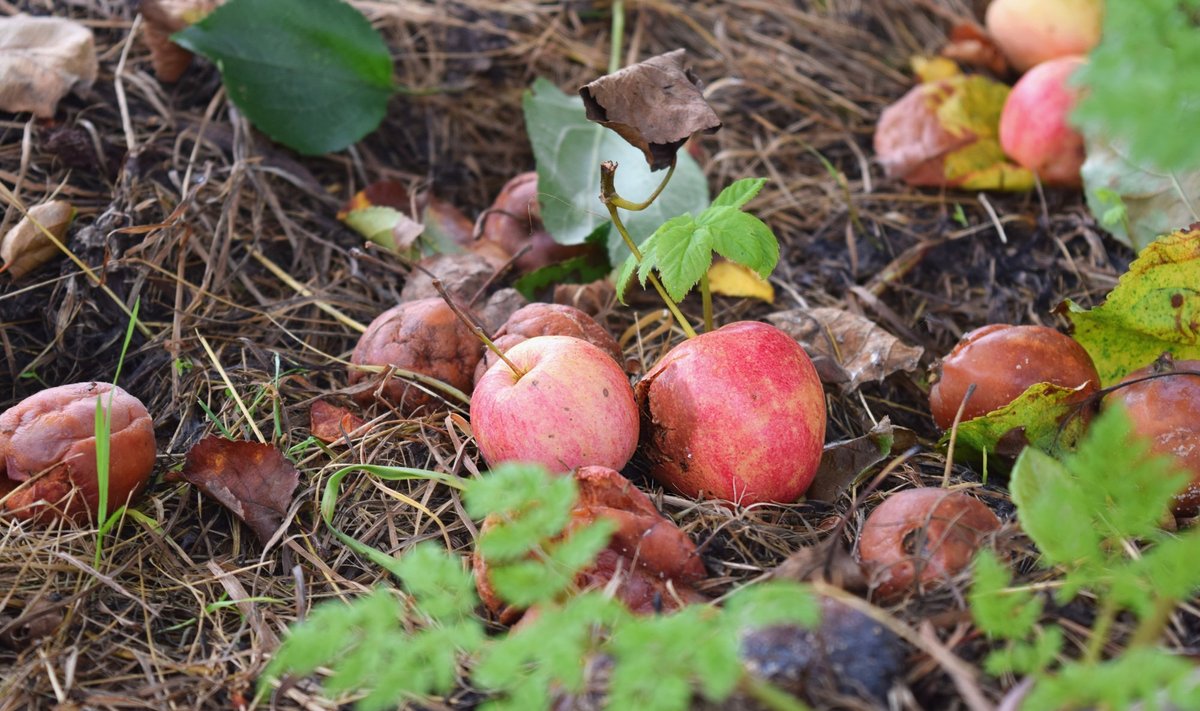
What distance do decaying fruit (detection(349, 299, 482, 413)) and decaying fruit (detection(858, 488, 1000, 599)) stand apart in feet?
3.19

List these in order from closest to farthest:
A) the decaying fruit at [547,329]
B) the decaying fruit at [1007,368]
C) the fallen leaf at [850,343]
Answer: the decaying fruit at [1007,368], the decaying fruit at [547,329], the fallen leaf at [850,343]

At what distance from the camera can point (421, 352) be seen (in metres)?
2.21

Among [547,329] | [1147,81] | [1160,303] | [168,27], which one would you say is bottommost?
[547,329]

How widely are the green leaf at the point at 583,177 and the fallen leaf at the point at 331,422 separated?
2.65ft

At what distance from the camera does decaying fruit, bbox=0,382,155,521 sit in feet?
6.07

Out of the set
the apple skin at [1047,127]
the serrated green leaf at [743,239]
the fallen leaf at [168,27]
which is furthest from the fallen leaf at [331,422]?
the apple skin at [1047,127]

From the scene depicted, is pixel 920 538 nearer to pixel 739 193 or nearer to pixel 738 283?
pixel 739 193

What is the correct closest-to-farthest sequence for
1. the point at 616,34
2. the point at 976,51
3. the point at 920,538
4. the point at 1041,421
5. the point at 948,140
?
the point at 920,538 → the point at 1041,421 → the point at 948,140 → the point at 616,34 → the point at 976,51

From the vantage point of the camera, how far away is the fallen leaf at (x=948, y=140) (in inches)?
123

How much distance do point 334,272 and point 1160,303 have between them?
206cm

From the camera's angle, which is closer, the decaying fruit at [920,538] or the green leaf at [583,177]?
the decaying fruit at [920,538]

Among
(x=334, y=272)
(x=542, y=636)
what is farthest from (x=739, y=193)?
(x=334, y=272)

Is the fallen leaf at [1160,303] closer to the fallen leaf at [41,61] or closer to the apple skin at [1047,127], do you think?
the apple skin at [1047,127]

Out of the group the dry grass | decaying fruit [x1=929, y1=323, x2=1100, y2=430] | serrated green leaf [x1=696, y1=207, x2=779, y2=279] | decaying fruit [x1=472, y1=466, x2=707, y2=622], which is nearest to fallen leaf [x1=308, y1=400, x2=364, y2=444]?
the dry grass
